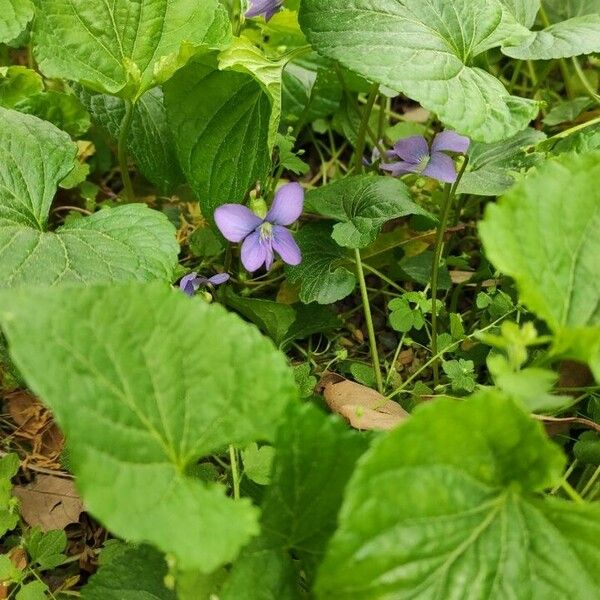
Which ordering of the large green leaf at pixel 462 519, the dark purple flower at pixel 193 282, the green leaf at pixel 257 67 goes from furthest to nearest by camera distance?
the dark purple flower at pixel 193 282 < the green leaf at pixel 257 67 < the large green leaf at pixel 462 519

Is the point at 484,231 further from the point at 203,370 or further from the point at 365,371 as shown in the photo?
the point at 365,371

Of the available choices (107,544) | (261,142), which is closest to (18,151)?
(261,142)

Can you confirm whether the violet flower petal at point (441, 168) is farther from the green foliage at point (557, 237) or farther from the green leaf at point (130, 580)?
the green leaf at point (130, 580)

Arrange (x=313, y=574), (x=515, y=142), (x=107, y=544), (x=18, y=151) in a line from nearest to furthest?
1. (x=313, y=574)
2. (x=107, y=544)
3. (x=18, y=151)
4. (x=515, y=142)

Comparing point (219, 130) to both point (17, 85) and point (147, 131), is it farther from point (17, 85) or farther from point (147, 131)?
point (17, 85)

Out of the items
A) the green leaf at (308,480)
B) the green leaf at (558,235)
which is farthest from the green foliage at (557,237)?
the green leaf at (308,480)

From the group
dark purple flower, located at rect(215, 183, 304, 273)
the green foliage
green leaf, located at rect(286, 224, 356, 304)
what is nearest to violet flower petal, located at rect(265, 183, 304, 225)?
dark purple flower, located at rect(215, 183, 304, 273)
